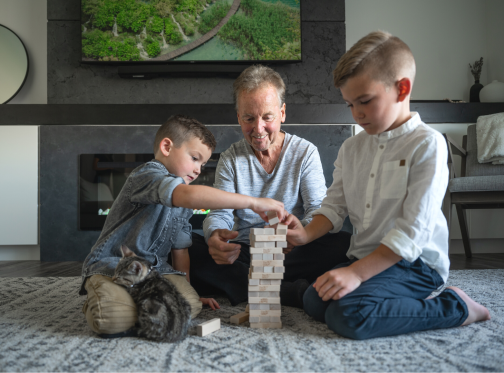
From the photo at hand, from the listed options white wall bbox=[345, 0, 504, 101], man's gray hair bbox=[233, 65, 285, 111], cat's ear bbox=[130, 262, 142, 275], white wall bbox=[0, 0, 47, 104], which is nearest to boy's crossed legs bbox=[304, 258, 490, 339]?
cat's ear bbox=[130, 262, 142, 275]

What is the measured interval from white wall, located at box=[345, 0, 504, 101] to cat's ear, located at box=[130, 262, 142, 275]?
3.18m

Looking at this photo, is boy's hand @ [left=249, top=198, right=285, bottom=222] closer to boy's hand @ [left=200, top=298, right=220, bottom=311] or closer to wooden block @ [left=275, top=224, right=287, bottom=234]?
wooden block @ [left=275, top=224, right=287, bottom=234]

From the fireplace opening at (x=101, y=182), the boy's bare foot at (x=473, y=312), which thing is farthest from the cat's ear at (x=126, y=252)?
the fireplace opening at (x=101, y=182)

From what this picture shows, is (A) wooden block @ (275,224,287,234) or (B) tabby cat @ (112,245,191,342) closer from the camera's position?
(B) tabby cat @ (112,245,191,342)

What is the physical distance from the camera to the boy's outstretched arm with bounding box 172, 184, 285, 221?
1149 millimetres

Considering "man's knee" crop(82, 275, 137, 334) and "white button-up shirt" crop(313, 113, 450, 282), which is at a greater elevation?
"white button-up shirt" crop(313, 113, 450, 282)

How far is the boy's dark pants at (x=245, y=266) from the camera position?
1.52 meters

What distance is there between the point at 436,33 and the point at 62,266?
366cm

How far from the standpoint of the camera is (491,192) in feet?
7.98

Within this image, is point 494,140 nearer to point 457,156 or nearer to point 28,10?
point 457,156

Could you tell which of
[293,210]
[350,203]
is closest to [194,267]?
[293,210]

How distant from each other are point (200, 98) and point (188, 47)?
1.36ft

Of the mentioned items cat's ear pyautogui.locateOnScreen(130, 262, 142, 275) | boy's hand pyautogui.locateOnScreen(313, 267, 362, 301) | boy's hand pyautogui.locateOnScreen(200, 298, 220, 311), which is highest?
cat's ear pyautogui.locateOnScreen(130, 262, 142, 275)

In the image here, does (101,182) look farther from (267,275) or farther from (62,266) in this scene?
(267,275)
